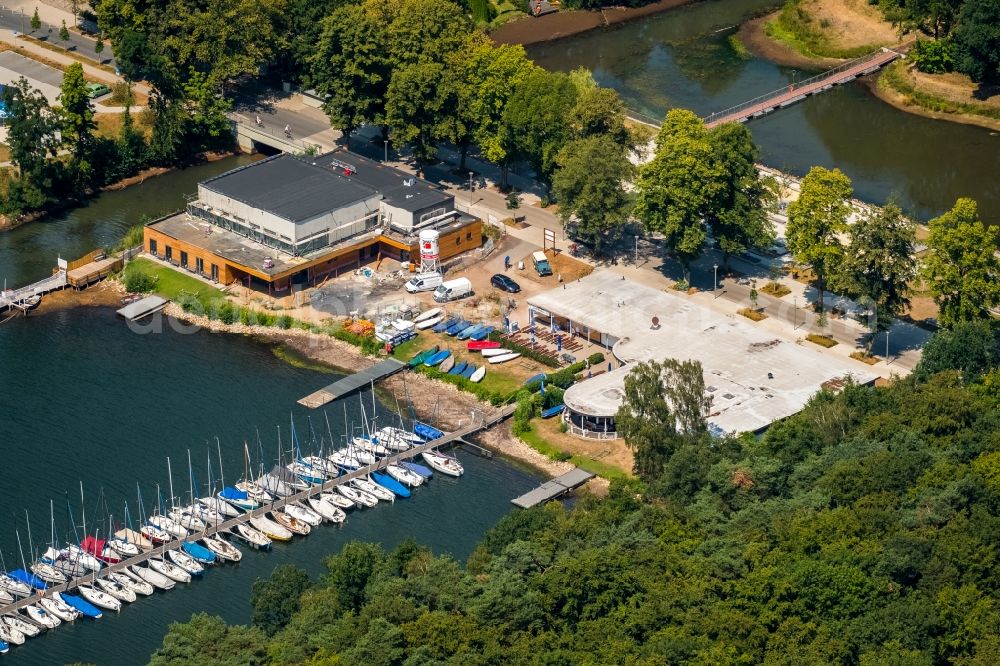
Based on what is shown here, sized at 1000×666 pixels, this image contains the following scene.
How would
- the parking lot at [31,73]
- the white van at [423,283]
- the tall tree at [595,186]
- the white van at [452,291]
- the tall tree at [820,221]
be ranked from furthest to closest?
the parking lot at [31,73] → the white van at [423,283] → the tall tree at [595,186] → the white van at [452,291] → the tall tree at [820,221]

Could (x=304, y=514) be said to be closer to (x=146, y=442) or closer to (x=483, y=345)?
(x=146, y=442)

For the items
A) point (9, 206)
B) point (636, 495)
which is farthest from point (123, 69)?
point (636, 495)

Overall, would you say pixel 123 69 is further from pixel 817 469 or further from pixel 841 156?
pixel 817 469

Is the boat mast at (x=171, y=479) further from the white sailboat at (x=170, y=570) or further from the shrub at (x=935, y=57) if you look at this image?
the shrub at (x=935, y=57)

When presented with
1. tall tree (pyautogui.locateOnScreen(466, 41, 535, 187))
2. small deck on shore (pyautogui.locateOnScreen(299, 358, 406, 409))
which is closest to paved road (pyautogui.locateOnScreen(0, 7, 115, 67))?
tall tree (pyautogui.locateOnScreen(466, 41, 535, 187))

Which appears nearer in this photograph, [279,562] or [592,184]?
[279,562]

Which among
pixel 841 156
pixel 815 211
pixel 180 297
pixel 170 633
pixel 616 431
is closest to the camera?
pixel 170 633

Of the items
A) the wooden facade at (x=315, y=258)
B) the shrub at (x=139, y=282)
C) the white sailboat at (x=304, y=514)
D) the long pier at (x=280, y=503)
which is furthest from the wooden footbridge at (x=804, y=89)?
the white sailboat at (x=304, y=514)
